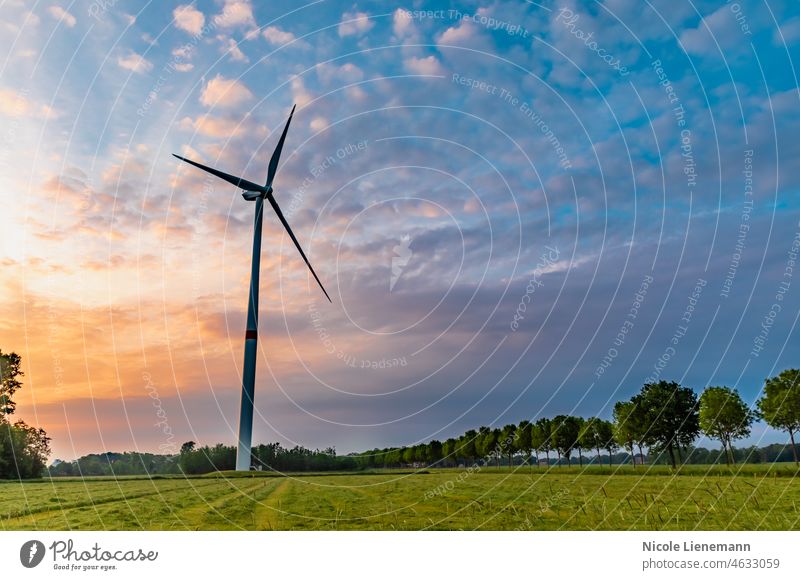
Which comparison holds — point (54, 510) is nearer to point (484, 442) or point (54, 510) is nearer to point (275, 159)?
point (275, 159)

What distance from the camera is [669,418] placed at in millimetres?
112750

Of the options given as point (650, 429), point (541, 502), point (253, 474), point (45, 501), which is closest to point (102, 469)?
point (253, 474)

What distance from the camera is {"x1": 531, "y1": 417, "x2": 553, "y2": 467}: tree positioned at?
143m

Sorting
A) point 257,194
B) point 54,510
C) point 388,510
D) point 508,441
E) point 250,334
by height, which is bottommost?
point 54,510

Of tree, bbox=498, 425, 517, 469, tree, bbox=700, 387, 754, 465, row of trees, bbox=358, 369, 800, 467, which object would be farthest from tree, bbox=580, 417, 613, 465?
tree, bbox=700, 387, 754, 465

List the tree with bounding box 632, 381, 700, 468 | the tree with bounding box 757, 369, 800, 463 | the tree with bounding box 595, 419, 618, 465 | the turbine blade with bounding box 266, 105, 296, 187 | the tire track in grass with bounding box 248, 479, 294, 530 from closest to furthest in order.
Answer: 1. the tire track in grass with bounding box 248, 479, 294, 530
2. the turbine blade with bounding box 266, 105, 296, 187
3. the tree with bounding box 757, 369, 800, 463
4. the tree with bounding box 632, 381, 700, 468
5. the tree with bounding box 595, 419, 618, 465

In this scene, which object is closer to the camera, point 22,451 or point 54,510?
point 54,510

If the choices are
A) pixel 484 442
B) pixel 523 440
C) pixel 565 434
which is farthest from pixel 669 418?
pixel 484 442

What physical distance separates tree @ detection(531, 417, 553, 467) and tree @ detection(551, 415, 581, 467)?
4.99 ft

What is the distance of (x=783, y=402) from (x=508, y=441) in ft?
255

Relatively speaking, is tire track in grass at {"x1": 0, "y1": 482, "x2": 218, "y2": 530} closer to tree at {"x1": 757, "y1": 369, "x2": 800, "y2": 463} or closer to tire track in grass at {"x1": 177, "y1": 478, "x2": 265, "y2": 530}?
tire track in grass at {"x1": 177, "y1": 478, "x2": 265, "y2": 530}

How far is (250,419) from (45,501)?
27.3m
